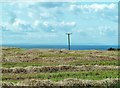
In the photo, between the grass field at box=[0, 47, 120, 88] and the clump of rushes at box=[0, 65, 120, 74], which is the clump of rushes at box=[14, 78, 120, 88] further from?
the clump of rushes at box=[0, 65, 120, 74]

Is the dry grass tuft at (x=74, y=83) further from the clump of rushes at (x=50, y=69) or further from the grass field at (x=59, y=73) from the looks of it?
the clump of rushes at (x=50, y=69)

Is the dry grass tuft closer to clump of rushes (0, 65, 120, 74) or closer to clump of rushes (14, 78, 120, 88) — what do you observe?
clump of rushes (14, 78, 120, 88)

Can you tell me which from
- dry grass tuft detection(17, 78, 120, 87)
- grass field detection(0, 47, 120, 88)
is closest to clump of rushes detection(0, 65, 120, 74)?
grass field detection(0, 47, 120, 88)

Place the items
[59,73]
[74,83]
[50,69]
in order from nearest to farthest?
[74,83], [59,73], [50,69]

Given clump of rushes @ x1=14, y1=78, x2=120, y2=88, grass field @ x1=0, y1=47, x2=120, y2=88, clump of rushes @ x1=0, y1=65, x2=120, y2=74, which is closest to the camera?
clump of rushes @ x1=14, y1=78, x2=120, y2=88

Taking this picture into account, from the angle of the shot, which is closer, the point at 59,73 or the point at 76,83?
the point at 76,83

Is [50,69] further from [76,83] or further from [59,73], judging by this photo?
[76,83]

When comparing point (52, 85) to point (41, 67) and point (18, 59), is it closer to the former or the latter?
point (41, 67)

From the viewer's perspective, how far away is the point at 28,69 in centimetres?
3294

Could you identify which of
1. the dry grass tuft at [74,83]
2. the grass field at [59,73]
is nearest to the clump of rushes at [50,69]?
the grass field at [59,73]

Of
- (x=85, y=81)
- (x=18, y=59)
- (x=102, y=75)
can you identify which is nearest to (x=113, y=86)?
(x=85, y=81)

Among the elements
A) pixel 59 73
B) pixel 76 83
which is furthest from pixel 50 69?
pixel 76 83

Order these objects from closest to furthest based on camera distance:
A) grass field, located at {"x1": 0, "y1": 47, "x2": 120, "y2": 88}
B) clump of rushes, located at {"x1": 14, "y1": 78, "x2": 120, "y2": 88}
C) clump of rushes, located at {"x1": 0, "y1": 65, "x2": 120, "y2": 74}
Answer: clump of rushes, located at {"x1": 14, "y1": 78, "x2": 120, "y2": 88} → grass field, located at {"x1": 0, "y1": 47, "x2": 120, "y2": 88} → clump of rushes, located at {"x1": 0, "y1": 65, "x2": 120, "y2": 74}

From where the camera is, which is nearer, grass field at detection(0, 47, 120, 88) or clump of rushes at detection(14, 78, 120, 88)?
clump of rushes at detection(14, 78, 120, 88)
